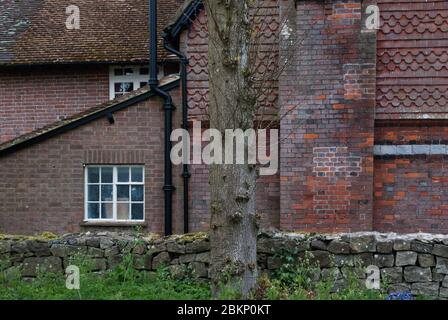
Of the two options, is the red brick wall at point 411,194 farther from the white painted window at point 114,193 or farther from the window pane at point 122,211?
the window pane at point 122,211

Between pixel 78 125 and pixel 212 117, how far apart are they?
566cm

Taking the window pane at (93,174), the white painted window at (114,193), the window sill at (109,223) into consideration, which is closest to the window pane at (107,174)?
the white painted window at (114,193)

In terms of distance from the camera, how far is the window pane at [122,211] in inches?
442

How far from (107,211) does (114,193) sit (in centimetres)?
42

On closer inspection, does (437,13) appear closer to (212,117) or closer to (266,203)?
(266,203)

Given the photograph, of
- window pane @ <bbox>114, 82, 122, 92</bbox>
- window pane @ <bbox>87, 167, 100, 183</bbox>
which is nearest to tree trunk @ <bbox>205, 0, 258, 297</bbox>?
window pane @ <bbox>87, 167, 100, 183</bbox>

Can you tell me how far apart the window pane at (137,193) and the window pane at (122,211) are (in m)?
0.24

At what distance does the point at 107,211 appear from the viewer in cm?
1128

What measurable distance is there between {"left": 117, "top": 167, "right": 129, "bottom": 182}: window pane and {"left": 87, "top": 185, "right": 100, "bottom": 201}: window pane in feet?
1.67

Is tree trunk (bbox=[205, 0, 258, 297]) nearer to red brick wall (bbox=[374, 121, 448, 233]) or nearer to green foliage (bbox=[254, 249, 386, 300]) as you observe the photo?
green foliage (bbox=[254, 249, 386, 300])

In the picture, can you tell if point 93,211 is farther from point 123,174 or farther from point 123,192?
point 123,174

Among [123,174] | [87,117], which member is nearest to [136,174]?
[123,174]

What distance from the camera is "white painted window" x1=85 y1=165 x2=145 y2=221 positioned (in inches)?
439

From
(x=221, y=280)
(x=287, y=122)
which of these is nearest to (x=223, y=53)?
(x=221, y=280)
